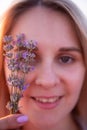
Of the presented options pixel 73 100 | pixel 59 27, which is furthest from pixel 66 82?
pixel 59 27

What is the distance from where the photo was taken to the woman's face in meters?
1.72

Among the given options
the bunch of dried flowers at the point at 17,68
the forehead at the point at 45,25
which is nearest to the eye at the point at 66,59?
the forehead at the point at 45,25

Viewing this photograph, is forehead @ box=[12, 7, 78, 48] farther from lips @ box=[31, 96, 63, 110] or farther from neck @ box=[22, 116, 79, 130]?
neck @ box=[22, 116, 79, 130]

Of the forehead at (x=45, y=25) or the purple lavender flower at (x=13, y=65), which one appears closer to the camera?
the purple lavender flower at (x=13, y=65)

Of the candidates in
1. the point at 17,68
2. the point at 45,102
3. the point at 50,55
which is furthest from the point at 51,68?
the point at 17,68

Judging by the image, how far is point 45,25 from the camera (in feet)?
5.77

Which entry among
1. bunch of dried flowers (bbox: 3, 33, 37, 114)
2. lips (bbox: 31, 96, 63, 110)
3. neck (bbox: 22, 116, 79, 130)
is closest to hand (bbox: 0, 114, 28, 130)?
bunch of dried flowers (bbox: 3, 33, 37, 114)

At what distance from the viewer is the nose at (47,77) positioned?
1.68 m

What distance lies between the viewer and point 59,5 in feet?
5.94

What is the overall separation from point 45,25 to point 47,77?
0.90 feet

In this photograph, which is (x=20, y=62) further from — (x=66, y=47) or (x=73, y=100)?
(x=73, y=100)

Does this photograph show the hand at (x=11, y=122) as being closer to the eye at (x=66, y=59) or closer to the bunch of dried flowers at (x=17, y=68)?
the bunch of dried flowers at (x=17, y=68)

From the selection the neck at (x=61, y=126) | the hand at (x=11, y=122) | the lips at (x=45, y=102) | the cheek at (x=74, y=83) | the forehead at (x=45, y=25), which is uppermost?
the forehead at (x=45, y=25)

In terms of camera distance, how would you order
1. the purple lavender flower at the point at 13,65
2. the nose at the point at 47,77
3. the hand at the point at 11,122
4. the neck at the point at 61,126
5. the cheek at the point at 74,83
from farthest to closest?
the neck at the point at 61,126 < the cheek at the point at 74,83 < the nose at the point at 47,77 < the hand at the point at 11,122 < the purple lavender flower at the point at 13,65
